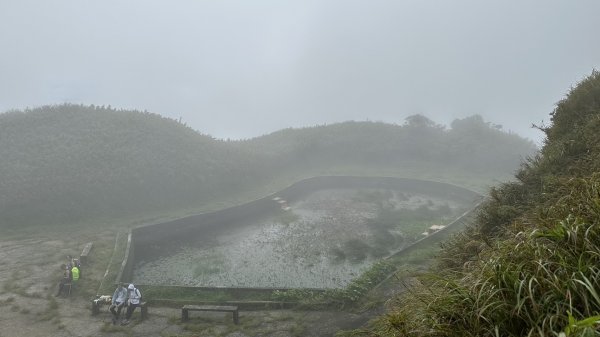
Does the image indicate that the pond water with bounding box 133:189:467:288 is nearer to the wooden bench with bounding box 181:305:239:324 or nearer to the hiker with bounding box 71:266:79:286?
the hiker with bounding box 71:266:79:286

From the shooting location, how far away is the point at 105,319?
1085 cm

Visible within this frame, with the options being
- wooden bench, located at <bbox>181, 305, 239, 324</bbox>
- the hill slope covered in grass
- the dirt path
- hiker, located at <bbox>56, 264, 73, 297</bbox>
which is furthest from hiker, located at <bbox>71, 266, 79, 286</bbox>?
the hill slope covered in grass

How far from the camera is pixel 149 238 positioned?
65.9 feet

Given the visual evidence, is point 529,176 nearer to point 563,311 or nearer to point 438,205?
point 563,311

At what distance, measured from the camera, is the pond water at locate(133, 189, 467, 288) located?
1514cm

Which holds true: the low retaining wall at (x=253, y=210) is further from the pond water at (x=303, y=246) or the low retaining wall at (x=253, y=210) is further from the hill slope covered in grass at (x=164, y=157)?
the hill slope covered in grass at (x=164, y=157)

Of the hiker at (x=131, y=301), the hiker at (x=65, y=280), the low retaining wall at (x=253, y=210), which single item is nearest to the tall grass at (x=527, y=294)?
the hiker at (x=131, y=301)

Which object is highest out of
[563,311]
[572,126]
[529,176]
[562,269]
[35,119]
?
[35,119]

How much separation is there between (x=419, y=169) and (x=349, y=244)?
20400mm

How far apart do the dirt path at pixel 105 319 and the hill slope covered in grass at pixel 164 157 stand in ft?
32.3

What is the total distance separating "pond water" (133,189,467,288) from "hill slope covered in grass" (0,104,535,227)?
630cm

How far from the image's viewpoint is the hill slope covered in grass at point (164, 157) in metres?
23.2

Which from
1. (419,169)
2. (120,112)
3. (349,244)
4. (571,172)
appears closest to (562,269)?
(571,172)

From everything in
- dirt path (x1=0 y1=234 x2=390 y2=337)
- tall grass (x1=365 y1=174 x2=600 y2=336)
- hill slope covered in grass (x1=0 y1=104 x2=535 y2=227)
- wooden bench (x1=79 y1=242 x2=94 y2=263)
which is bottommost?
dirt path (x1=0 y1=234 x2=390 y2=337)
